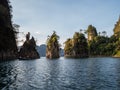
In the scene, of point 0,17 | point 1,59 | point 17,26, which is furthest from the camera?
point 17,26

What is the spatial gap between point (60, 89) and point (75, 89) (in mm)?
2054

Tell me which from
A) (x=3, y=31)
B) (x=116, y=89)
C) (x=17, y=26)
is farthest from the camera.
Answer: (x=17, y=26)

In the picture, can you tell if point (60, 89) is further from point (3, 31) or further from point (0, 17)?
point (3, 31)

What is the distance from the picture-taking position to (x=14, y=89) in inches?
1250

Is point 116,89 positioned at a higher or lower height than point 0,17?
lower

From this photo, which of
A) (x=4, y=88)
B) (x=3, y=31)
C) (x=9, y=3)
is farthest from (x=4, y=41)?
(x=4, y=88)

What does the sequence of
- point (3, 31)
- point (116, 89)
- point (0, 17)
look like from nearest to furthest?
point (116, 89) < point (0, 17) < point (3, 31)

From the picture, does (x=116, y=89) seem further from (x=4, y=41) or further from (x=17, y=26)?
(x=17, y=26)

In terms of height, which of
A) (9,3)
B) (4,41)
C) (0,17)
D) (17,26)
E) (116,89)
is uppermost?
(9,3)

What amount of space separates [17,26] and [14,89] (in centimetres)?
14996

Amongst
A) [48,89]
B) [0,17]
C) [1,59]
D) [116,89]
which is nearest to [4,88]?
[48,89]

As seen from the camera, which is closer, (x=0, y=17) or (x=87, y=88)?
(x=87, y=88)

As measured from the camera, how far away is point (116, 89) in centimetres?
3133

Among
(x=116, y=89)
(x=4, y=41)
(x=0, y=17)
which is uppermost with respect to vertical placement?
(x=0, y=17)
